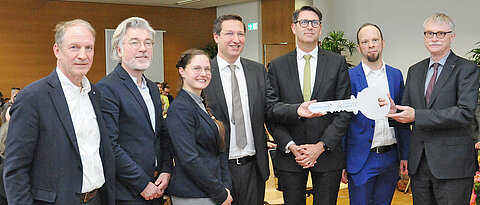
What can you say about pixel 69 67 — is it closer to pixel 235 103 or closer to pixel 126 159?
pixel 126 159

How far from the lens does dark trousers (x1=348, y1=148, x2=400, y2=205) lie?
3580 mm

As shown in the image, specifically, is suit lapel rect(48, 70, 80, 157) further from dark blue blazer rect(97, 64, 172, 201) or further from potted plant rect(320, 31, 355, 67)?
potted plant rect(320, 31, 355, 67)

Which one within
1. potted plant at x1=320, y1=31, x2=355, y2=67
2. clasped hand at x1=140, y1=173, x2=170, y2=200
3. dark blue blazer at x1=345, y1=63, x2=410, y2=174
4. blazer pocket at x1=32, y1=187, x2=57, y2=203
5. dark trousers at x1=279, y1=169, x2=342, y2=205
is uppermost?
potted plant at x1=320, y1=31, x2=355, y2=67

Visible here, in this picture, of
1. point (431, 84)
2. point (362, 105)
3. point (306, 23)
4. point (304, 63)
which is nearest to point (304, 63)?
point (304, 63)

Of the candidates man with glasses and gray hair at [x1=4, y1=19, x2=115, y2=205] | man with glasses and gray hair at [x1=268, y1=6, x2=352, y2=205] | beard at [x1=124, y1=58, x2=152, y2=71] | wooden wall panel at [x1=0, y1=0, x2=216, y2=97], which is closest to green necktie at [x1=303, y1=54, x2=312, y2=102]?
man with glasses and gray hair at [x1=268, y1=6, x2=352, y2=205]

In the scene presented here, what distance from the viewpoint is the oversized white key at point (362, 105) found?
125 inches

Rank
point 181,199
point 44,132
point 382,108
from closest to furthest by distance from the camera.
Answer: point 44,132
point 181,199
point 382,108

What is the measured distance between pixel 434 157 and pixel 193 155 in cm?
166

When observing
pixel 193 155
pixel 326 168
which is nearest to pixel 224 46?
pixel 193 155

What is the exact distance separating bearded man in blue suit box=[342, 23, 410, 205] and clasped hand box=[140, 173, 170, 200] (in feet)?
4.72

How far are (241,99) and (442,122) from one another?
1335 mm

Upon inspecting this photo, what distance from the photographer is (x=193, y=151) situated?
2816 millimetres

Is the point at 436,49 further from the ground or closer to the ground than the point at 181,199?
further from the ground

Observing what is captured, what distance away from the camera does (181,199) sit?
2.88 metres
